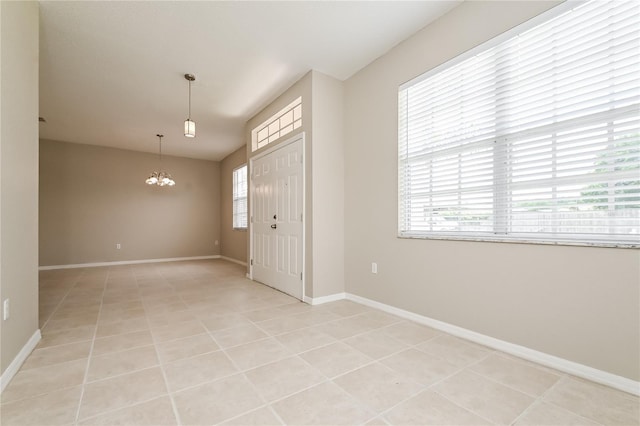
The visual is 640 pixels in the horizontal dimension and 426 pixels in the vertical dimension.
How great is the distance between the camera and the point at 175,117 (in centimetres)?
514

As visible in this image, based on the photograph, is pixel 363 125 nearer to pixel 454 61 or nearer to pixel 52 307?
pixel 454 61

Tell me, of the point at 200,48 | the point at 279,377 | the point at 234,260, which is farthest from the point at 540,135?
the point at 234,260

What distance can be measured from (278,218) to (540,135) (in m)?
3.25

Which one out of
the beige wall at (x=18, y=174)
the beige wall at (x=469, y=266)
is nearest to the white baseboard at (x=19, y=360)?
the beige wall at (x=18, y=174)

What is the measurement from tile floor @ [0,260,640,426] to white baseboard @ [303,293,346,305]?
0.35 meters

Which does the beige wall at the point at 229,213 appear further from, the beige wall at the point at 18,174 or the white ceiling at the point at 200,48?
the beige wall at the point at 18,174

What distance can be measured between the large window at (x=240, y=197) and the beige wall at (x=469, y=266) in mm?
3861

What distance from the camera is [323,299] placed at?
11.9 ft

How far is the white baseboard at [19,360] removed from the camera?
1.72 metres

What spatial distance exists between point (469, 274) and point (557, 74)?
1.61 meters

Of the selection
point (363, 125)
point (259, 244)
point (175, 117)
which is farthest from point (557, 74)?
point (175, 117)

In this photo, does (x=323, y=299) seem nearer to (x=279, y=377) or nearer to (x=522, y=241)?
(x=279, y=377)

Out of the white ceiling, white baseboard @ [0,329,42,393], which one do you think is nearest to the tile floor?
white baseboard @ [0,329,42,393]

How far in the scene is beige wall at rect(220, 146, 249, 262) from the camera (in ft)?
23.3
